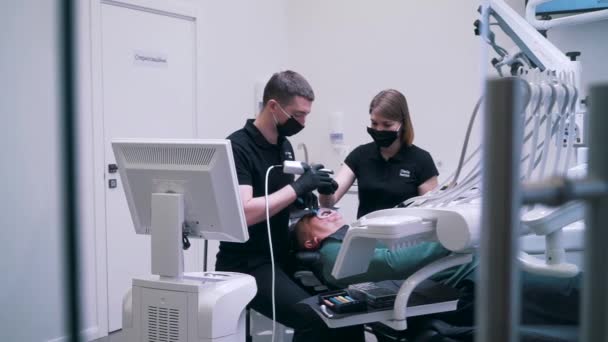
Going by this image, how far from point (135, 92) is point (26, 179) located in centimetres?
81

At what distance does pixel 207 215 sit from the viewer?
5.13 feet

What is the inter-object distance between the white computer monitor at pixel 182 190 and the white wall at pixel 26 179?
4.50 feet

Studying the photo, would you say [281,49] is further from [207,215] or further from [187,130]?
[207,215]

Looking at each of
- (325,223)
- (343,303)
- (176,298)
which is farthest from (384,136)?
(176,298)

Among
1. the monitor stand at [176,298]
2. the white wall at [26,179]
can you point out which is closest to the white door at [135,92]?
the white wall at [26,179]

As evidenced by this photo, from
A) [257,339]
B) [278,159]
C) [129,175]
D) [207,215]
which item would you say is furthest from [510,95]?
[257,339]

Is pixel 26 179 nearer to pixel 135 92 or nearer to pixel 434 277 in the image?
pixel 135 92

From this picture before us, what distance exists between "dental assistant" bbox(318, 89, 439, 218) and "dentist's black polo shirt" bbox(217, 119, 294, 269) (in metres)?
0.35

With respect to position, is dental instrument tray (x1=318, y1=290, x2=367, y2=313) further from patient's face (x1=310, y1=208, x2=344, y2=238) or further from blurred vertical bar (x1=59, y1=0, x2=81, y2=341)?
blurred vertical bar (x1=59, y1=0, x2=81, y2=341)

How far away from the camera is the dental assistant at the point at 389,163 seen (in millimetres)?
2422

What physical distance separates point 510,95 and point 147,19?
3296 millimetres

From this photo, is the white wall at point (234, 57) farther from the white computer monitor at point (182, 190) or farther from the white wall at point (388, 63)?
the white computer monitor at point (182, 190)

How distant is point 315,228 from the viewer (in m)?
2.19

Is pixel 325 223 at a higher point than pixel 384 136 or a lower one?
lower
